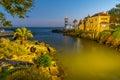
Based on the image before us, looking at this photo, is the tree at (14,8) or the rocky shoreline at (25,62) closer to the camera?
the tree at (14,8)

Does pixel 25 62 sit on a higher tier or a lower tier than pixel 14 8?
lower

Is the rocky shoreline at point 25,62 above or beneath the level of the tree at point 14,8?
beneath

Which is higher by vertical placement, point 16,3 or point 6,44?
point 16,3

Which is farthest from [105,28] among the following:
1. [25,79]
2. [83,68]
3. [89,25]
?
[25,79]

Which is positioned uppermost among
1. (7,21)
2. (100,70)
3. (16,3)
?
(16,3)

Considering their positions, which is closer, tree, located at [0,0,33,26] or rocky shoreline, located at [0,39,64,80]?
tree, located at [0,0,33,26]

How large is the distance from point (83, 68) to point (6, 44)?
17060mm

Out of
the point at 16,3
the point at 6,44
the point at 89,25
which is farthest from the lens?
the point at 89,25

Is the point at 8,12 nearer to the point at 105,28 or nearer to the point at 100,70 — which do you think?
the point at 100,70

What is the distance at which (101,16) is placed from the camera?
346 feet

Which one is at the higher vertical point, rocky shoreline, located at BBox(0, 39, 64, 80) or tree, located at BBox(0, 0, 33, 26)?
tree, located at BBox(0, 0, 33, 26)

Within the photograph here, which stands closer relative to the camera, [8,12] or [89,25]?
[8,12]

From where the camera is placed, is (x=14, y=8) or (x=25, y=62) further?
(x=25, y=62)

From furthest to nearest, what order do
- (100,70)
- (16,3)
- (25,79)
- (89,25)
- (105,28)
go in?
1. (89,25)
2. (105,28)
3. (100,70)
4. (25,79)
5. (16,3)
